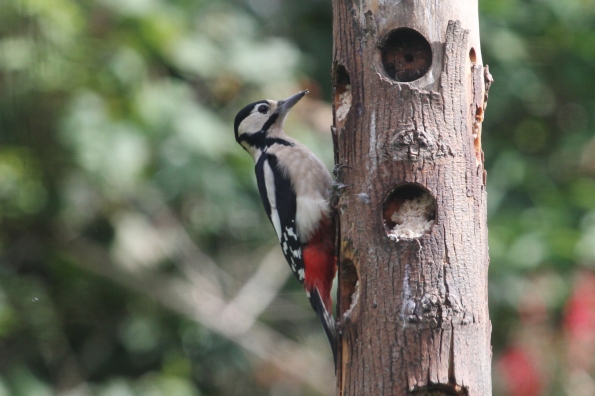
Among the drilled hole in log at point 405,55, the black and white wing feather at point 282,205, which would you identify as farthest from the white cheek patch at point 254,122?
the drilled hole in log at point 405,55

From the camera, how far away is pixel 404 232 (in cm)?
335

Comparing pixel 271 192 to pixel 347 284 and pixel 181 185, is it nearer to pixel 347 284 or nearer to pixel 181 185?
pixel 347 284

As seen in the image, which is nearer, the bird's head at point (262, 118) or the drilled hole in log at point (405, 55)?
the drilled hole in log at point (405, 55)

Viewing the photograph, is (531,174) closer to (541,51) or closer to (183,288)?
(541,51)

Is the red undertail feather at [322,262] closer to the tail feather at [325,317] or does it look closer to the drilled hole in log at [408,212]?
the tail feather at [325,317]

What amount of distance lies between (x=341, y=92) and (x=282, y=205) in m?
1.16

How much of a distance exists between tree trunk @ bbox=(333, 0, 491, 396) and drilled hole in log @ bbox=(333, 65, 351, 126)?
0.34ft

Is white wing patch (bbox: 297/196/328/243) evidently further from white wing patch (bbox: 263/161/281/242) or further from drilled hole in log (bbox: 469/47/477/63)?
drilled hole in log (bbox: 469/47/477/63)

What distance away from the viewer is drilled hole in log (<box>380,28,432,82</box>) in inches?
137

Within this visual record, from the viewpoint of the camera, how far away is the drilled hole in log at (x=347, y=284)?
353 cm

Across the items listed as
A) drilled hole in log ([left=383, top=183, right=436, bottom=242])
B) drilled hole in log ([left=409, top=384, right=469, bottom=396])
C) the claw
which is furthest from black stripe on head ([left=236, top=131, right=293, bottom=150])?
drilled hole in log ([left=409, top=384, right=469, bottom=396])

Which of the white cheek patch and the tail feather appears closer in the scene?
the tail feather

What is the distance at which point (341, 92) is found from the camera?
3779 mm

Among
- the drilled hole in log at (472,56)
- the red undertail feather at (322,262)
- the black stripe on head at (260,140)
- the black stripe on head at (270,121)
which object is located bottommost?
the red undertail feather at (322,262)
